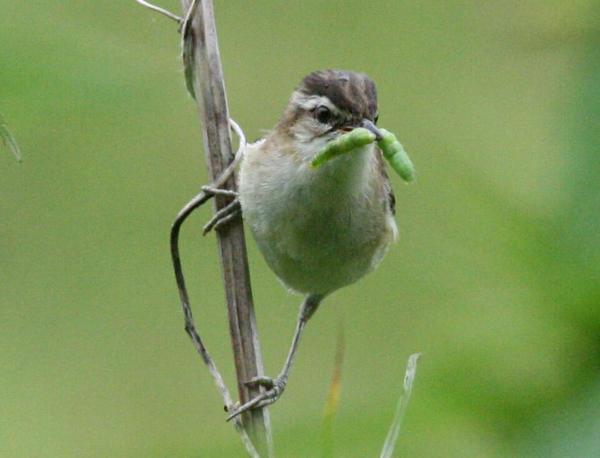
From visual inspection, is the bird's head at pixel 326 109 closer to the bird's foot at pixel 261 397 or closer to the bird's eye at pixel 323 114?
the bird's eye at pixel 323 114

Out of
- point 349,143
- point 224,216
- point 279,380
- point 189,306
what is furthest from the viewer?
point 279,380

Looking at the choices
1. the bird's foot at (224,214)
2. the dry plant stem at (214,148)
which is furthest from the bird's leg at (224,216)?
the dry plant stem at (214,148)

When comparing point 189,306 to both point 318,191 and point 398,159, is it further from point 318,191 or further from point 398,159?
point 398,159

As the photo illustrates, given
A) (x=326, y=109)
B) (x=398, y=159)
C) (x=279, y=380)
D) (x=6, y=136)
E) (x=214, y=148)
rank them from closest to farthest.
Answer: (x=6, y=136) < (x=398, y=159) < (x=214, y=148) < (x=326, y=109) < (x=279, y=380)

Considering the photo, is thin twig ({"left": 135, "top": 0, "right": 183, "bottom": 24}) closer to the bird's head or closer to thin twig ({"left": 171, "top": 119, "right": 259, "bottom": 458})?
thin twig ({"left": 171, "top": 119, "right": 259, "bottom": 458})

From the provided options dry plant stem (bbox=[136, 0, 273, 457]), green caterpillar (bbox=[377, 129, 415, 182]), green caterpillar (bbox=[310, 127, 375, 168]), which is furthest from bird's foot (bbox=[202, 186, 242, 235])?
green caterpillar (bbox=[377, 129, 415, 182])

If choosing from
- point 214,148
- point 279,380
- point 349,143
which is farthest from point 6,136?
point 279,380

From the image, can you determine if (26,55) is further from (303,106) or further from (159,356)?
(159,356)
